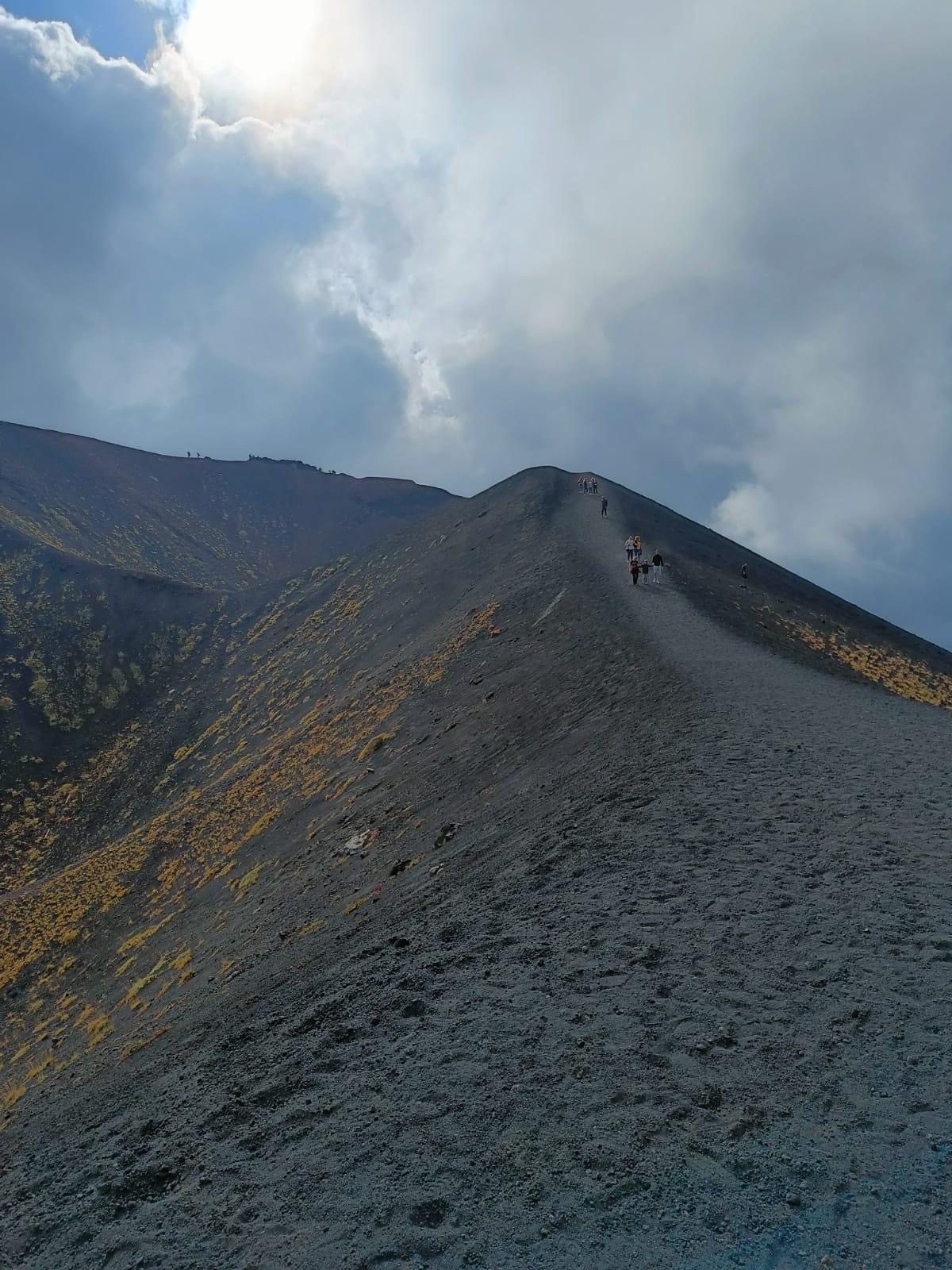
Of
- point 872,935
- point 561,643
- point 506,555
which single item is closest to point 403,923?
point 872,935

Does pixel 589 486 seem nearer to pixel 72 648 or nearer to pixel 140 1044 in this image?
pixel 72 648

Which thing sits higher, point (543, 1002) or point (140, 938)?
point (543, 1002)

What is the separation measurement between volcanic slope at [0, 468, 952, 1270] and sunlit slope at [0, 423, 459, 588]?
61351 mm

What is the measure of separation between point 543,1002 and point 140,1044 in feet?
28.3

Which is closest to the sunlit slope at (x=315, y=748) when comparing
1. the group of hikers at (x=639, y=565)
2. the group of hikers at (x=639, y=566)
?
the group of hikers at (x=639, y=565)

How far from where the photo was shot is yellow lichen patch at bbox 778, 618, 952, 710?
31.1 m

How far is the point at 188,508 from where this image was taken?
120125 millimetres

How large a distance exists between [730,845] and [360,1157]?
22.8ft

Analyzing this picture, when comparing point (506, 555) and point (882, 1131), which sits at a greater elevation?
point (506, 555)

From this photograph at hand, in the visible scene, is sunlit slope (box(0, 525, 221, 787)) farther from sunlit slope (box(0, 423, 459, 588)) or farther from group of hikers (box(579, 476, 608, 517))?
group of hikers (box(579, 476, 608, 517))

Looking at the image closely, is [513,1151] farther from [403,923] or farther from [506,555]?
[506,555]

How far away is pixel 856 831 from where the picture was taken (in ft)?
39.2

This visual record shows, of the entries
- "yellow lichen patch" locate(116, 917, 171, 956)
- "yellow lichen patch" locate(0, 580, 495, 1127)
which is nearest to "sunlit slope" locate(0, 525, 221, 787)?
"yellow lichen patch" locate(0, 580, 495, 1127)

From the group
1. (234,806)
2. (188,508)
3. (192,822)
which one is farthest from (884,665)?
(188,508)
